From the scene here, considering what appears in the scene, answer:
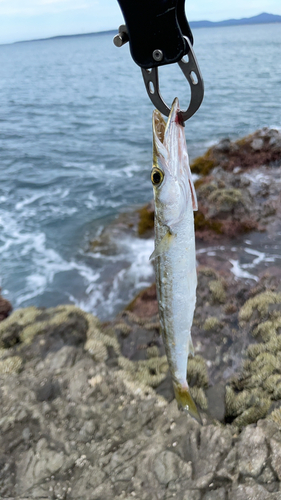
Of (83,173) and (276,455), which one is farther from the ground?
(276,455)

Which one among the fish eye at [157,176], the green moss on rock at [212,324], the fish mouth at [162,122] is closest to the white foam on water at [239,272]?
the green moss on rock at [212,324]

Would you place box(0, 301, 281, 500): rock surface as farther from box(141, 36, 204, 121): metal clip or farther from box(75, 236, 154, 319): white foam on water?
box(75, 236, 154, 319): white foam on water

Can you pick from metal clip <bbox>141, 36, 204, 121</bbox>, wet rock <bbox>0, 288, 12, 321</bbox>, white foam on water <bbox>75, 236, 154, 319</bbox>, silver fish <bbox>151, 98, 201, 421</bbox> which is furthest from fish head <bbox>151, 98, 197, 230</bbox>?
wet rock <bbox>0, 288, 12, 321</bbox>

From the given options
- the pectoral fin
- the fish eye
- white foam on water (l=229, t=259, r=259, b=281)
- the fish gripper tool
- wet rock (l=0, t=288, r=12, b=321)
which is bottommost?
wet rock (l=0, t=288, r=12, b=321)

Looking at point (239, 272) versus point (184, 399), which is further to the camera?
point (239, 272)

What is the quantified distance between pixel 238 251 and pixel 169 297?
7438 mm

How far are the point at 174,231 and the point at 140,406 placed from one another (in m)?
2.42

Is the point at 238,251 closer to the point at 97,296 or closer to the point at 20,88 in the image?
the point at 97,296

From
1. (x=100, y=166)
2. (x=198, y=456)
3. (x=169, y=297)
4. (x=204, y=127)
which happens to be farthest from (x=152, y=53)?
(x=204, y=127)

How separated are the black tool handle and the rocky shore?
132 inches

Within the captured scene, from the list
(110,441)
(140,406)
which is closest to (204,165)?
(140,406)

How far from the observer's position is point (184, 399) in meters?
3.55

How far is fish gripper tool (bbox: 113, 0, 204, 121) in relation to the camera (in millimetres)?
1944

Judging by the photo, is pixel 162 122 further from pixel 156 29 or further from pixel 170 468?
pixel 170 468
